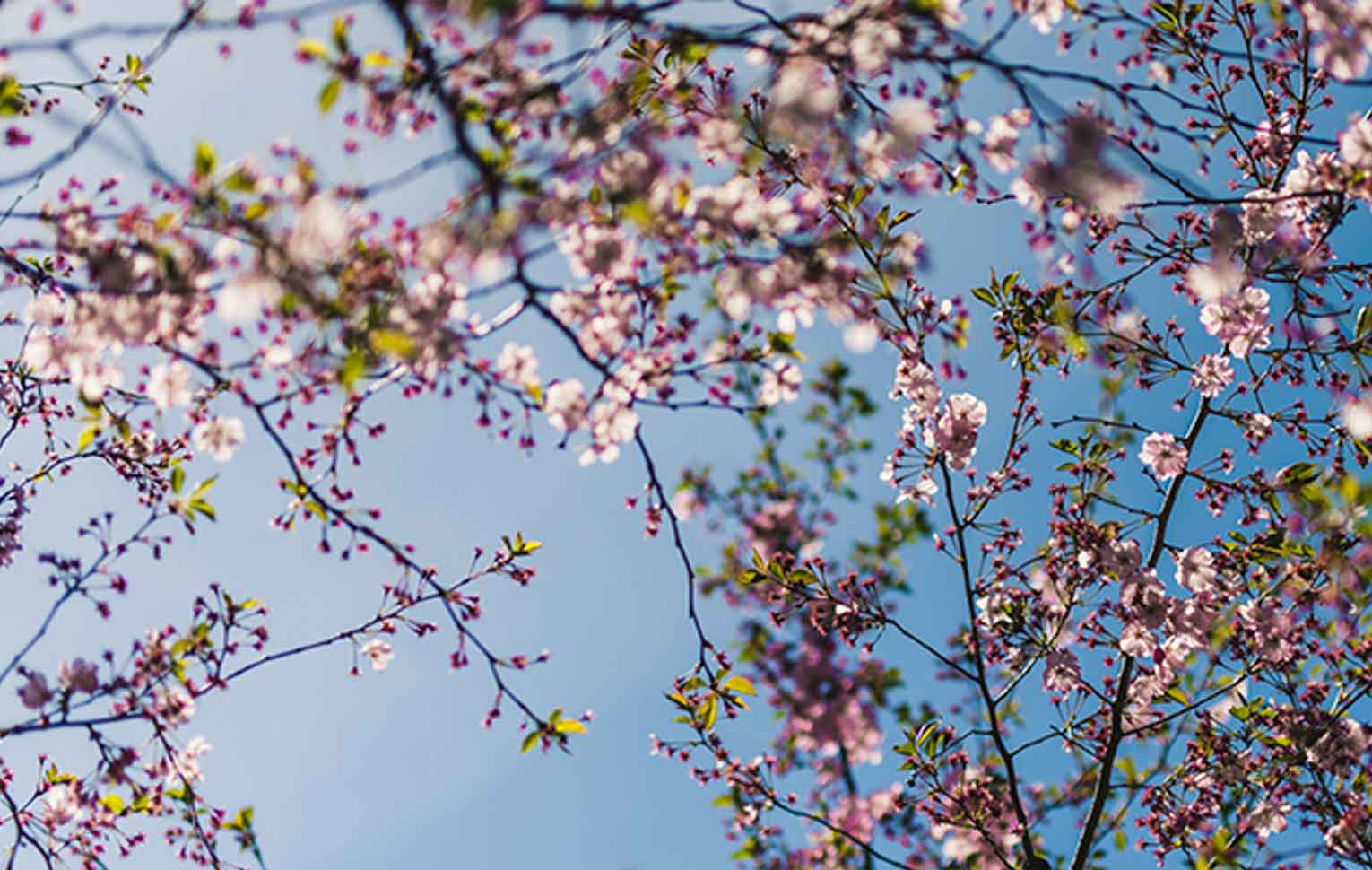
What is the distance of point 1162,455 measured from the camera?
4.80 m

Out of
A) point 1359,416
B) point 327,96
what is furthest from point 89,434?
point 1359,416

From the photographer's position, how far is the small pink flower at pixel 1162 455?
4746 mm

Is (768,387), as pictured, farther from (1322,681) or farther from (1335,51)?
(1322,681)

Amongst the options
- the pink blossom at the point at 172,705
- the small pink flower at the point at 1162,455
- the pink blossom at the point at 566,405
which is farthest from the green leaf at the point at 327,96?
the small pink flower at the point at 1162,455

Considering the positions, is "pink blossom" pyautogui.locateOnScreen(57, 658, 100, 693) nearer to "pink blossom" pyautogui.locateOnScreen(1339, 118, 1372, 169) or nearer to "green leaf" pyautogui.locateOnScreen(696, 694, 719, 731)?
"green leaf" pyautogui.locateOnScreen(696, 694, 719, 731)

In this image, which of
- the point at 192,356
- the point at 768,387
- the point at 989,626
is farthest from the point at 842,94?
the point at 989,626

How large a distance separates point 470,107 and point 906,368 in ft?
9.63

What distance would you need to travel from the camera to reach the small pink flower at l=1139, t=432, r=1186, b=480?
15.6 feet

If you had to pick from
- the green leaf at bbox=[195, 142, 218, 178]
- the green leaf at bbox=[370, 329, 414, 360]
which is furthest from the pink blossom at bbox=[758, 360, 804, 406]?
the green leaf at bbox=[195, 142, 218, 178]

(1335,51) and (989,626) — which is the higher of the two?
(1335,51)

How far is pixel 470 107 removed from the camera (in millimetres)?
2520

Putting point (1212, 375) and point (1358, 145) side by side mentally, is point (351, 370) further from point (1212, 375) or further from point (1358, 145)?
point (1212, 375)

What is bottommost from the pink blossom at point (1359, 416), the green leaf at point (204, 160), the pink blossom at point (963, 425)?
the green leaf at point (204, 160)

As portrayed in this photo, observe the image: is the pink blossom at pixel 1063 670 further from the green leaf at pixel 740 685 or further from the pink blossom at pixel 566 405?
the pink blossom at pixel 566 405
